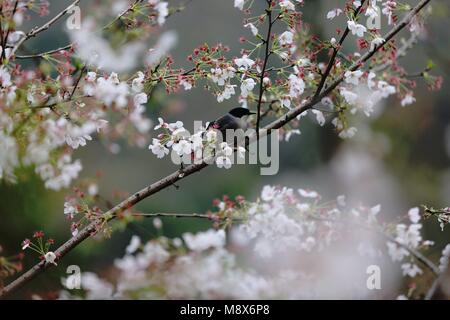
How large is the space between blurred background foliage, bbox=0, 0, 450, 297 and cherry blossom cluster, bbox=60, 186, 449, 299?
3.42 meters

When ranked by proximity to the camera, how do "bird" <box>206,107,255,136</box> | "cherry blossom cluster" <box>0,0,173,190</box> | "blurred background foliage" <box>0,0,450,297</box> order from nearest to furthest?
"cherry blossom cluster" <box>0,0,173,190</box>, "bird" <box>206,107,255,136</box>, "blurred background foliage" <box>0,0,450,297</box>

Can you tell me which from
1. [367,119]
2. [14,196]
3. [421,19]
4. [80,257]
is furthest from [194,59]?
[367,119]

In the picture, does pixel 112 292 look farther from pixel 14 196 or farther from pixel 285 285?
pixel 14 196

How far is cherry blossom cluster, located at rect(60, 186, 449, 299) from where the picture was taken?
303 centimetres

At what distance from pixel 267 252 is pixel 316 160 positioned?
5987 millimetres

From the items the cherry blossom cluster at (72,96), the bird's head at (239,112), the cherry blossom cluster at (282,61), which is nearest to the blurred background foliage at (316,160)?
the bird's head at (239,112)

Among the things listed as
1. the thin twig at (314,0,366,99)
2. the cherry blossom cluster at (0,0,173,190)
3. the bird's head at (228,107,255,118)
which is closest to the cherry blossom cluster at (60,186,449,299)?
the bird's head at (228,107,255,118)

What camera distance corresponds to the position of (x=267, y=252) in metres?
3.78

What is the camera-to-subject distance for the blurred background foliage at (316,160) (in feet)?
27.0

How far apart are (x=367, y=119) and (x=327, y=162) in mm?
946

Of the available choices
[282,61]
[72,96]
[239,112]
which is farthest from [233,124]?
[72,96]

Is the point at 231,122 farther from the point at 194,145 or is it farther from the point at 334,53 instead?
the point at 334,53

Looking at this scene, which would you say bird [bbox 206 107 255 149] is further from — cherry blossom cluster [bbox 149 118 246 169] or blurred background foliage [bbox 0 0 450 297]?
blurred background foliage [bbox 0 0 450 297]

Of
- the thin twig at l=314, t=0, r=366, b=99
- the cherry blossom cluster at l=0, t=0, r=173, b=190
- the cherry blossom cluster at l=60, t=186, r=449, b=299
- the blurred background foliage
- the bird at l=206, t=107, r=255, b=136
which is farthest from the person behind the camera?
the blurred background foliage
